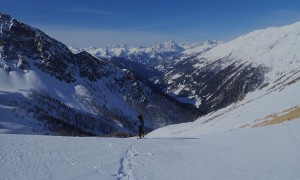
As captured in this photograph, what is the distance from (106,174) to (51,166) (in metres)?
4.30

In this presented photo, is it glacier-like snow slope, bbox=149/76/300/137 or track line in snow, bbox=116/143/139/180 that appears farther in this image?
glacier-like snow slope, bbox=149/76/300/137

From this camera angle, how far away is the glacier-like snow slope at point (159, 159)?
1936cm

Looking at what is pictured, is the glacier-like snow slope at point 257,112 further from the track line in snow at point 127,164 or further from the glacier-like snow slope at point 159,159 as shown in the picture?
the track line in snow at point 127,164

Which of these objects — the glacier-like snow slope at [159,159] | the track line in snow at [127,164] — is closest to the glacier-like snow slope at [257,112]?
the glacier-like snow slope at [159,159]

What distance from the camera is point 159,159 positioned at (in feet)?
77.2

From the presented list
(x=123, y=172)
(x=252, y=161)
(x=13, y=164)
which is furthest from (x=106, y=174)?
(x=252, y=161)

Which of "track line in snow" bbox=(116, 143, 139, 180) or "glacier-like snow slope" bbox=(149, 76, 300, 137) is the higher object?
"glacier-like snow slope" bbox=(149, 76, 300, 137)

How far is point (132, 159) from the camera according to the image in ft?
77.7

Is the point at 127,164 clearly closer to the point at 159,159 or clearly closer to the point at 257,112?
the point at 159,159

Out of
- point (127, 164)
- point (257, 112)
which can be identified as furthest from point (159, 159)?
point (257, 112)

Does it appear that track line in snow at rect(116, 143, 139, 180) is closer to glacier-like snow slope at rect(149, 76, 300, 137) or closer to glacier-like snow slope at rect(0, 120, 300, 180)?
glacier-like snow slope at rect(0, 120, 300, 180)

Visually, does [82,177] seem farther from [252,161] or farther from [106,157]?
[252,161]

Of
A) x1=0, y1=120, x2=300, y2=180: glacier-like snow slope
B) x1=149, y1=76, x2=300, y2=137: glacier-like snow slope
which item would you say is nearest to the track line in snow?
x1=0, y1=120, x2=300, y2=180: glacier-like snow slope

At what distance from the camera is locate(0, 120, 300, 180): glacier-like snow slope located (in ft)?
63.5
